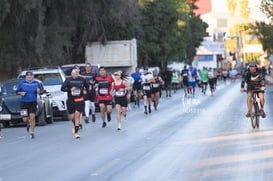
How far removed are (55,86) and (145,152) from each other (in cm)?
1266

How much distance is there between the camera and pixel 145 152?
13.5 m

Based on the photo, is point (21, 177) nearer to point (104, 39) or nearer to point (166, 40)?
point (104, 39)

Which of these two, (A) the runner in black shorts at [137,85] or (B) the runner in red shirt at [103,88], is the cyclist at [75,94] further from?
(A) the runner in black shorts at [137,85]

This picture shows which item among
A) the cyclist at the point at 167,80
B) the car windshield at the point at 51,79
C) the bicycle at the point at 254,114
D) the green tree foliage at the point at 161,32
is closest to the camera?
the bicycle at the point at 254,114

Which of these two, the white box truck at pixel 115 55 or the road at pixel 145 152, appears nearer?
the road at pixel 145 152

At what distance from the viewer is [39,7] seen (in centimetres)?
3494

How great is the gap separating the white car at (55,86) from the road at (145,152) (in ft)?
11.3

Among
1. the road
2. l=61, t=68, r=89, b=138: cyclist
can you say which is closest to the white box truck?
the road

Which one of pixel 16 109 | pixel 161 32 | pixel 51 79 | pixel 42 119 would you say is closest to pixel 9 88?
pixel 16 109

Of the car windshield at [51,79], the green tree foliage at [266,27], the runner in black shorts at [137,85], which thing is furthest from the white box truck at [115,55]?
the car windshield at [51,79]

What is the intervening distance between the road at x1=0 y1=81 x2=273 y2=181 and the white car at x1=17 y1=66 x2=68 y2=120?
344 centimetres

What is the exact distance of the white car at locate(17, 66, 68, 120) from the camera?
81.5 feet

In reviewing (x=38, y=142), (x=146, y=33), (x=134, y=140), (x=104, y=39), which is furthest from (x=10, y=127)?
(x=146, y=33)

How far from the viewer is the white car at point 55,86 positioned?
24.8 m
